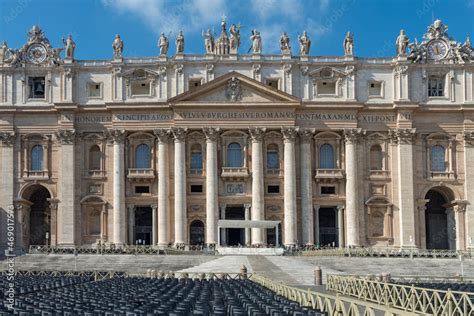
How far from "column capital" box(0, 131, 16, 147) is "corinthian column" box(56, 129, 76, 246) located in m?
5.05

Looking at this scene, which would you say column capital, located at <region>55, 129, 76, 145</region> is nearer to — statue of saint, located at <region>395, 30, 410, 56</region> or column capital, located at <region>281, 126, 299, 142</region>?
column capital, located at <region>281, 126, 299, 142</region>

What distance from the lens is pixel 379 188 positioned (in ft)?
279

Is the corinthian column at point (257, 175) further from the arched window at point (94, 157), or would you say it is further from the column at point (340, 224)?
the arched window at point (94, 157)

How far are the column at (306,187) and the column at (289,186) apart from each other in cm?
115

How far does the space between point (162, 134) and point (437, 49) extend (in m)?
32.5

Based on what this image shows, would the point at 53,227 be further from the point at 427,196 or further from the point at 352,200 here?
the point at 427,196

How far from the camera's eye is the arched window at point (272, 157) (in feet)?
280

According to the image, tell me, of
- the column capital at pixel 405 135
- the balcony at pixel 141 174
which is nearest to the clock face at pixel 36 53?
the balcony at pixel 141 174

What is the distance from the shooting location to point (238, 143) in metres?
85.3

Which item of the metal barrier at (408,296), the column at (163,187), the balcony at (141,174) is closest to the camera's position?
the metal barrier at (408,296)

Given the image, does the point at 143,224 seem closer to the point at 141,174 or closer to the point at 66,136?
the point at 141,174

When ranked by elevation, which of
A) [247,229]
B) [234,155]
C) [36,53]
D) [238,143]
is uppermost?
[36,53]

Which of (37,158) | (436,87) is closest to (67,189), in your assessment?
(37,158)

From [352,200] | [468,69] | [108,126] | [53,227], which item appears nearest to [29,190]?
Answer: [53,227]
